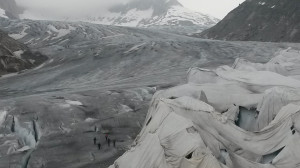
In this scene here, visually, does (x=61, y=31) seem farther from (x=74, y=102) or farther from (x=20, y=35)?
(x=74, y=102)

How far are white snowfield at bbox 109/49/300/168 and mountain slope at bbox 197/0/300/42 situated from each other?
6932cm

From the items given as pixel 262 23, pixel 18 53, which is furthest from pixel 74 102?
pixel 262 23

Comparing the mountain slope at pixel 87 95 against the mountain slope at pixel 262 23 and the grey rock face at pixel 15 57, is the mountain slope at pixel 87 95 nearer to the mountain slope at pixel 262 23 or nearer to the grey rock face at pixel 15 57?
the grey rock face at pixel 15 57

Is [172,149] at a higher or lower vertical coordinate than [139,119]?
higher

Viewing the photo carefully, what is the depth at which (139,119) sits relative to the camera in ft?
104

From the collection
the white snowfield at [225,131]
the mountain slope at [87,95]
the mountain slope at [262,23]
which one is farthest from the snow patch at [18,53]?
the mountain slope at [262,23]

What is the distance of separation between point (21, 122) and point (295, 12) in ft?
280

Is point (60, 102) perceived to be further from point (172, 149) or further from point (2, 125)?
point (172, 149)

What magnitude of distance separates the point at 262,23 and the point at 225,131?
88.0m

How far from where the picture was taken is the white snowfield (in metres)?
17.8

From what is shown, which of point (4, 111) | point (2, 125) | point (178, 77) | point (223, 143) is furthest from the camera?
point (178, 77)

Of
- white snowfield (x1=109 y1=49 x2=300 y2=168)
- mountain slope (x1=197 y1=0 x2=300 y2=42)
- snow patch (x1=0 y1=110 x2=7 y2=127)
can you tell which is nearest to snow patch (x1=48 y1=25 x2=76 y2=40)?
mountain slope (x1=197 y1=0 x2=300 y2=42)

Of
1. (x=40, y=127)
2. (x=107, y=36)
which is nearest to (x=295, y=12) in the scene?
(x=107, y=36)

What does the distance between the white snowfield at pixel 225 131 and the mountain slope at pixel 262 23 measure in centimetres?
6932
